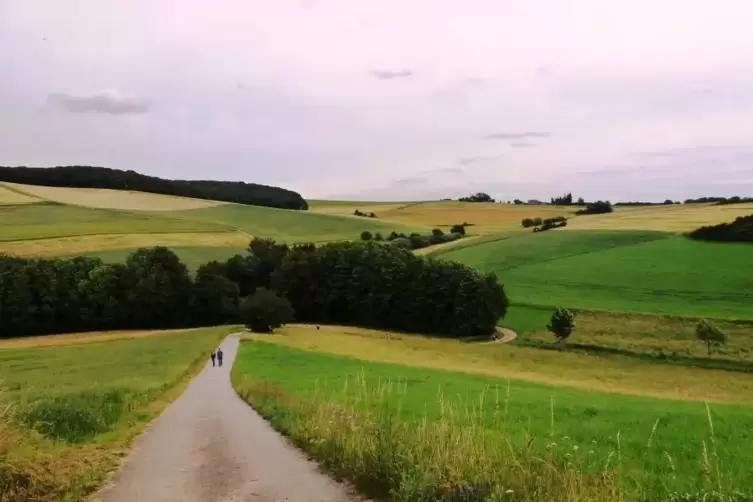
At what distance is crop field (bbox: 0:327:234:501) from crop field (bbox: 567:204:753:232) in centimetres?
8860

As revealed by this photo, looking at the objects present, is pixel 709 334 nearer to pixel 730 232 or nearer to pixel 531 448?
pixel 730 232

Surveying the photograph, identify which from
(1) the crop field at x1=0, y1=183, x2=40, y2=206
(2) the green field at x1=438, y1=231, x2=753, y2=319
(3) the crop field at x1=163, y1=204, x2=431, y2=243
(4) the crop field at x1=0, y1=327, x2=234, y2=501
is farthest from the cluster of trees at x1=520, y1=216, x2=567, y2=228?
(4) the crop field at x1=0, y1=327, x2=234, y2=501

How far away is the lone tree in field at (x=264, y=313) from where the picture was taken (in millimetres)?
72812

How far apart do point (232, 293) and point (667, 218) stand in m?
78.0

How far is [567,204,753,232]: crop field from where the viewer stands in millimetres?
110062

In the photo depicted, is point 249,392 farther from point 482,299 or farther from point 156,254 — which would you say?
point 156,254

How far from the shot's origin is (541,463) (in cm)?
885

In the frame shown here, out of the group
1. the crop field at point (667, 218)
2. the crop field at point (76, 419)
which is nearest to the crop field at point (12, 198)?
the crop field at point (76, 419)

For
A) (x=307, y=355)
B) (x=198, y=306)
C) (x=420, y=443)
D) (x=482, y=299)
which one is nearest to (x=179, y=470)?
(x=420, y=443)

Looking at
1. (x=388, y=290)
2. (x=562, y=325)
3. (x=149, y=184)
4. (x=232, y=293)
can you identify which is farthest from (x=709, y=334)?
(x=149, y=184)

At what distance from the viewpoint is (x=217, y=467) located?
11.9m

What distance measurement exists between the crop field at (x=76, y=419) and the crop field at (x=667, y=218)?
88.6m

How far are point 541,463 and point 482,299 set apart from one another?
68510 millimetres

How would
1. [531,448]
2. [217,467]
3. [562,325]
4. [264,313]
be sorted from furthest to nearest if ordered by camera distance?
[264,313] < [562,325] < [217,467] < [531,448]
